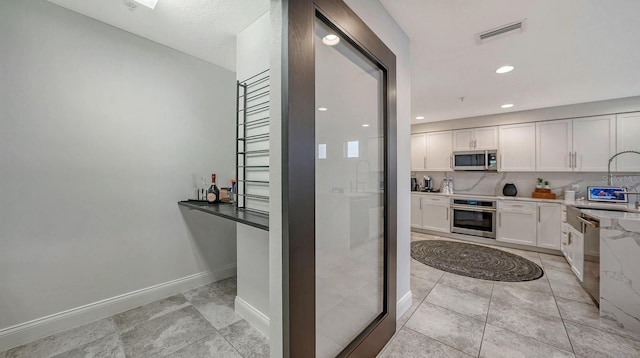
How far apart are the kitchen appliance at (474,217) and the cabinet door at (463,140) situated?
108 centimetres

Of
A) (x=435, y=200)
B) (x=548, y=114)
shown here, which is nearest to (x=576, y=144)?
(x=548, y=114)

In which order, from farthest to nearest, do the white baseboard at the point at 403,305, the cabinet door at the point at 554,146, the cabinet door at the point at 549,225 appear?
the cabinet door at the point at 554,146 → the cabinet door at the point at 549,225 → the white baseboard at the point at 403,305

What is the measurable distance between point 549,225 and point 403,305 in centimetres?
331

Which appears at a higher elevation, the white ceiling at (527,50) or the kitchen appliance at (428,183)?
the white ceiling at (527,50)

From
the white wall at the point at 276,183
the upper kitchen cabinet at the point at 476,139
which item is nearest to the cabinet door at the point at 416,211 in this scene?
the upper kitchen cabinet at the point at 476,139

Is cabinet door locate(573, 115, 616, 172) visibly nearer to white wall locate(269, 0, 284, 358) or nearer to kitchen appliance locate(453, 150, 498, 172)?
kitchen appliance locate(453, 150, 498, 172)

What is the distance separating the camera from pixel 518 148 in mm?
4125

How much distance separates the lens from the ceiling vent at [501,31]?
1834 millimetres

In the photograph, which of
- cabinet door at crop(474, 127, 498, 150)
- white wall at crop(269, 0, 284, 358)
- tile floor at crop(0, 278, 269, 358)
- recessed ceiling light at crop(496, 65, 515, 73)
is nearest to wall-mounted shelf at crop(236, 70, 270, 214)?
white wall at crop(269, 0, 284, 358)

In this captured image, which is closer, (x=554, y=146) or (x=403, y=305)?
(x=403, y=305)

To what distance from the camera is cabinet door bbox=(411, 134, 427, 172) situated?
5152 mm

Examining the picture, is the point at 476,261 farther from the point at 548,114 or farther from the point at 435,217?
the point at 548,114

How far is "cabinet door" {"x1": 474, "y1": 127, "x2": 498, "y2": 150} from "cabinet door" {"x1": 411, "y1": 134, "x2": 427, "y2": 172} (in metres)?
Answer: 0.96

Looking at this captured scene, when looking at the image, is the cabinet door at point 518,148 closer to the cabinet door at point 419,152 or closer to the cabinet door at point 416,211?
the cabinet door at point 419,152
